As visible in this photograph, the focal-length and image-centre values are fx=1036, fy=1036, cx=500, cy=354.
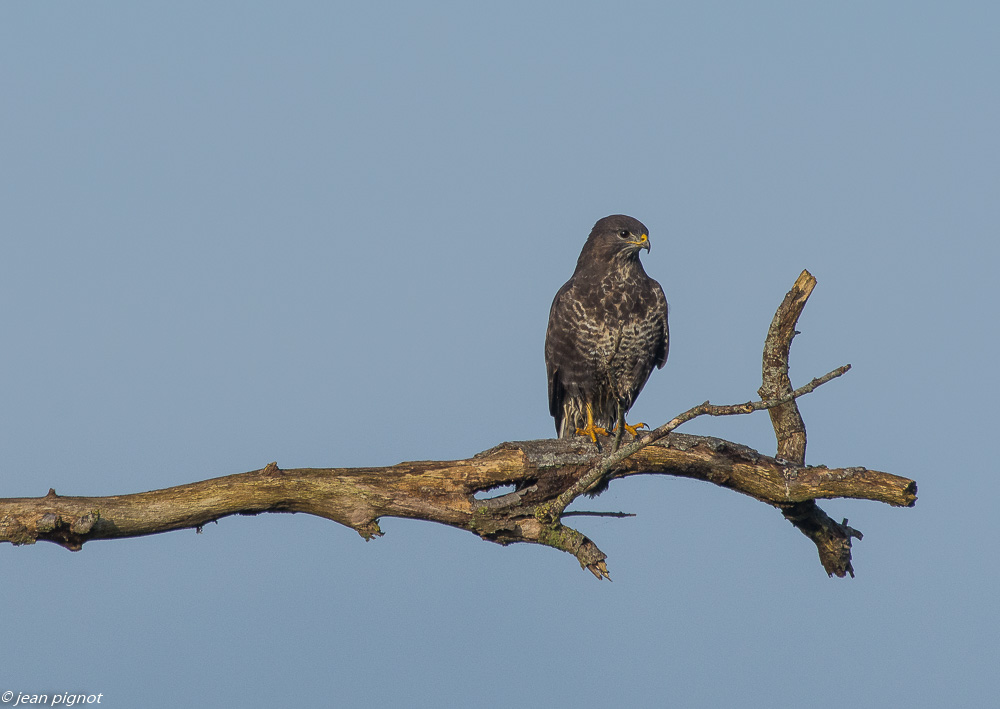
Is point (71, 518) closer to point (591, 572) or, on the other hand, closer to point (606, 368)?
point (591, 572)

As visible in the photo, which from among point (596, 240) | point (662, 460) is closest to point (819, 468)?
point (662, 460)

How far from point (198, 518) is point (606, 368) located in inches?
194

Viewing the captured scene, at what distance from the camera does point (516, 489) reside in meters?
7.95

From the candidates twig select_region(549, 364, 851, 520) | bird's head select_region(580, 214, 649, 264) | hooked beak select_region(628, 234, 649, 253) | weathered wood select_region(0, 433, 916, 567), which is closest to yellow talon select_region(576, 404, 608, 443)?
bird's head select_region(580, 214, 649, 264)

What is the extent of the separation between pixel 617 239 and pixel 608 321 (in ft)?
2.94

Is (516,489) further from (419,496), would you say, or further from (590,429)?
(590,429)

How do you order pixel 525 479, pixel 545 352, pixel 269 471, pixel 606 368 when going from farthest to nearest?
pixel 545 352 → pixel 606 368 → pixel 525 479 → pixel 269 471

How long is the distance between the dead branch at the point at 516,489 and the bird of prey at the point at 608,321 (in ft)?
7.54

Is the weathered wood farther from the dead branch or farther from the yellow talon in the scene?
the yellow talon

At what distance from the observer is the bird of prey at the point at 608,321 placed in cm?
1074

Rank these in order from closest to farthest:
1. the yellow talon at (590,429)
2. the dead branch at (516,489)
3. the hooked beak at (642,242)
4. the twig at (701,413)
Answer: the twig at (701,413) → the dead branch at (516,489) → the yellow talon at (590,429) → the hooked beak at (642,242)

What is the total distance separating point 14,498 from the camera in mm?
6914

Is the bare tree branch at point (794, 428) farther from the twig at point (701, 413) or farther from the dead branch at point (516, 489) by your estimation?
the twig at point (701, 413)

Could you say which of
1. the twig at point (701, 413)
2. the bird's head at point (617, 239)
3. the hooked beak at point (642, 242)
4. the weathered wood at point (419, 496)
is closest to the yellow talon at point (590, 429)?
the bird's head at point (617, 239)
